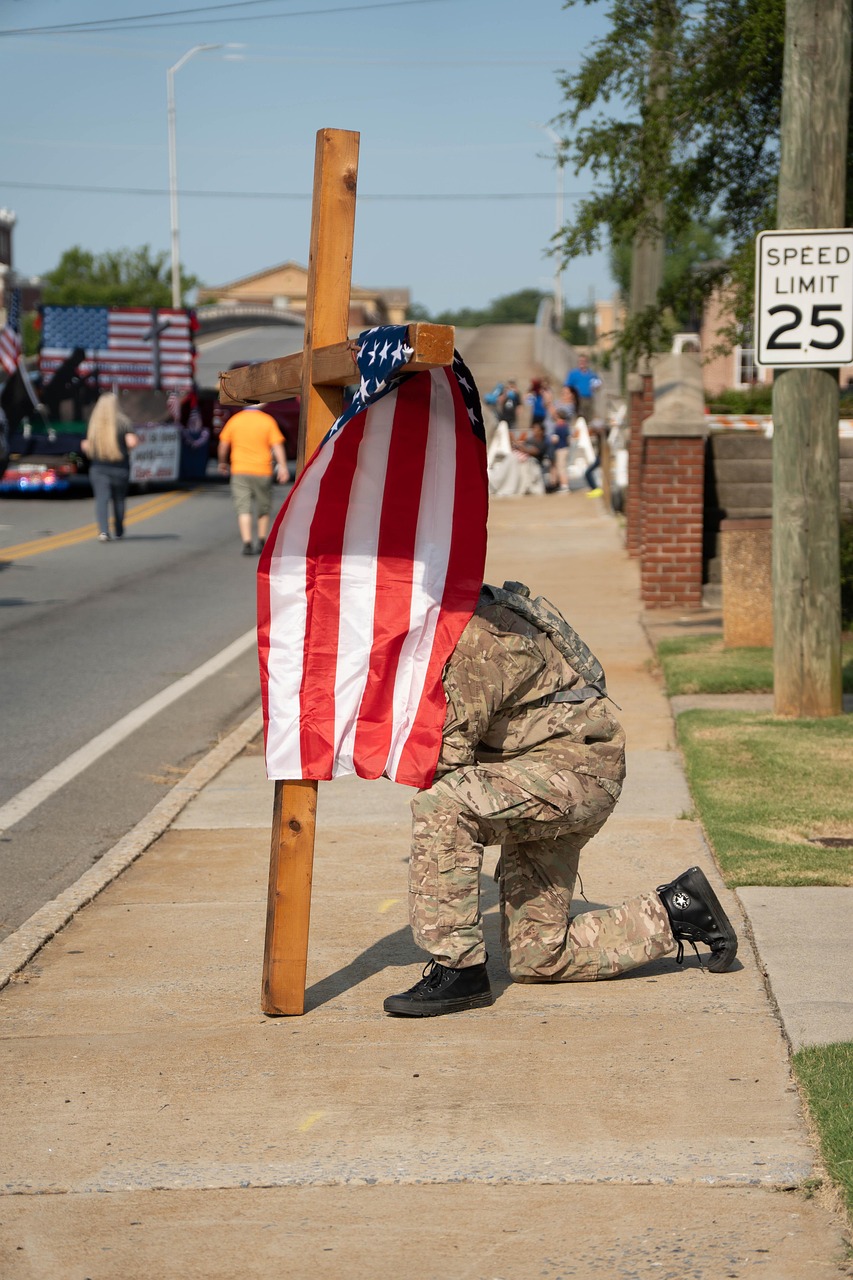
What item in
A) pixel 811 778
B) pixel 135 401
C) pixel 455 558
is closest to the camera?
pixel 455 558

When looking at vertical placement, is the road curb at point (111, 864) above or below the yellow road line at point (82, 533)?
below

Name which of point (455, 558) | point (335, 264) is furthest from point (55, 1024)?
point (335, 264)

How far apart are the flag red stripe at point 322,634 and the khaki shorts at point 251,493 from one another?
45.1 ft

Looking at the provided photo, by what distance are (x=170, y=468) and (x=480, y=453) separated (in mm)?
24990

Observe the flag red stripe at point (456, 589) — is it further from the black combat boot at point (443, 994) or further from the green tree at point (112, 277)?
the green tree at point (112, 277)

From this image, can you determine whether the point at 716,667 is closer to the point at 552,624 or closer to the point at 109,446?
the point at 552,624

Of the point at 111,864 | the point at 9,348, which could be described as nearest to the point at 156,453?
the point at 9,348

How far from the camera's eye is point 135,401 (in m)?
28.5

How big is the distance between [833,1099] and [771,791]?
3459mm

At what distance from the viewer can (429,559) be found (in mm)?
4703

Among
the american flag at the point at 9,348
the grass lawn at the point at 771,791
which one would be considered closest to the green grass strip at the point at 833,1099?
the grass lawn at the point at 771,791

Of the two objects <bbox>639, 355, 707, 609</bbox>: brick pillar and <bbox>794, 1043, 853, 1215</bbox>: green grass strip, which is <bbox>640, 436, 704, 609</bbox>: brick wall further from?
<bbox>794, 1043, 853, 1215</bbox>: green grass strip

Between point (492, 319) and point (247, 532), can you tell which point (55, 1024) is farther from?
point (492, 319)

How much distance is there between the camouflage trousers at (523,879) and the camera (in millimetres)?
4582
